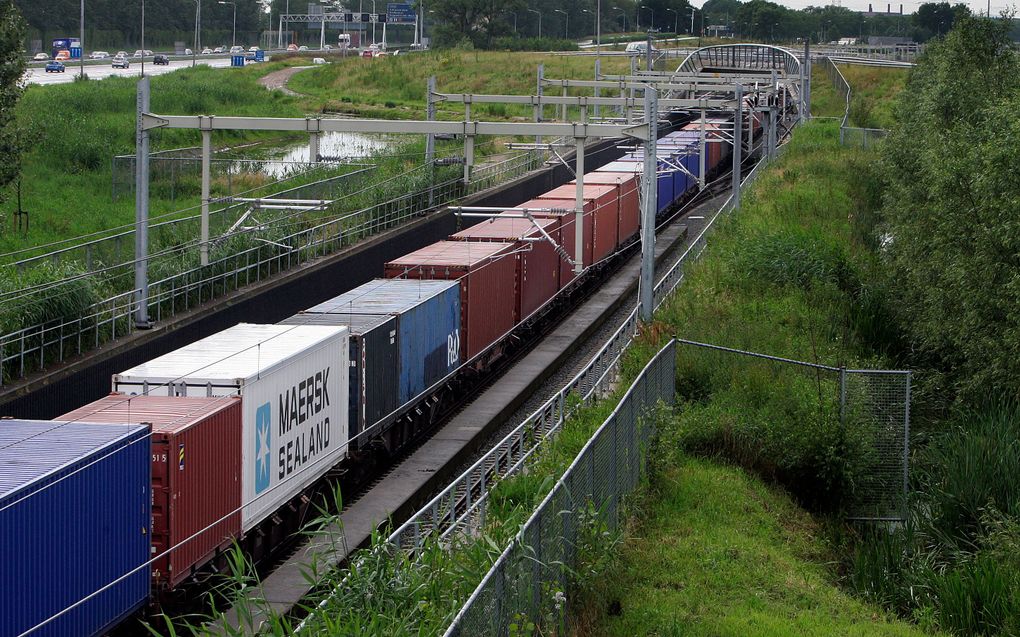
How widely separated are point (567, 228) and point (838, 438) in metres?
15.3

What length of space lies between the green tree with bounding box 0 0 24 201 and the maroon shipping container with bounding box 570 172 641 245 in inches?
785

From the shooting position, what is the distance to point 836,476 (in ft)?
65.1

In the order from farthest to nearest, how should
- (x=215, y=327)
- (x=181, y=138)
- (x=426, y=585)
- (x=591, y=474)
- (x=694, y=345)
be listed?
(x=181, y=138), (x=215, y=327), (x=694, y=345), (x=591, y=474), (x=426, y=585)

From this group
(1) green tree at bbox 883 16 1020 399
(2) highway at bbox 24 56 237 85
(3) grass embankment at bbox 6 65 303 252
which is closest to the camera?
(1) green tree at bbox 883 16 1020 399

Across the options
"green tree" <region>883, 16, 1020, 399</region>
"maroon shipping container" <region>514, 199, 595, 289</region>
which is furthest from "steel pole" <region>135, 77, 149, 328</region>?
"green tree" <region>883, 16, 1020, 399</region>

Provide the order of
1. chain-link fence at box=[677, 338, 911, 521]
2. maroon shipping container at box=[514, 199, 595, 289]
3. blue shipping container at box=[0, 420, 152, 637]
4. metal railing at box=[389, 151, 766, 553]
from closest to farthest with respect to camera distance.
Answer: blue shipping container at box=[0, 420, 152, 637] → metal railing at box=[389, 151, 766, 553] → chain-link fence at box=[677, 338, 911, 521] → maroon shipping container at box=[514, 199, 595, 289]

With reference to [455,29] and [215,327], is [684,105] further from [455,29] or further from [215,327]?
[455,29]

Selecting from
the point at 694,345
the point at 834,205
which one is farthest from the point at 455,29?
the point at 694,345

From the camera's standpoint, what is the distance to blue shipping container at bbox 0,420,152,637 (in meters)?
11.4

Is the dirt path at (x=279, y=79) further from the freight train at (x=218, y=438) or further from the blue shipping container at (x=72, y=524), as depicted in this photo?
the blue shipping container at (x=72, y=524)

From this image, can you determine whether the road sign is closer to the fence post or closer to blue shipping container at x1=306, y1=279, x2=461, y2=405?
blue shipping container at x1=306, y1=279, x2=461, y2=405

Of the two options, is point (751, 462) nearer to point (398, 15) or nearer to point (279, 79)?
point (279, 79)

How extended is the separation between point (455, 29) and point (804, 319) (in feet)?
333

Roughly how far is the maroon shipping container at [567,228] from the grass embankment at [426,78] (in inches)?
1608
